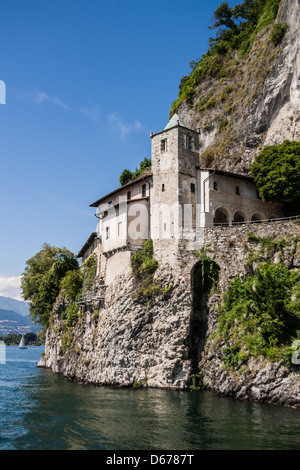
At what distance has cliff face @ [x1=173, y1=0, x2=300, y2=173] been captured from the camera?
41344 millimetres

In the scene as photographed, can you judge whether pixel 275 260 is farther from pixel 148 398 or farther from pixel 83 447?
pixel 83 447

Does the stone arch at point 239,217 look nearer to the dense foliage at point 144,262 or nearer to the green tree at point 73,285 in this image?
the dense foliage at point 144,262

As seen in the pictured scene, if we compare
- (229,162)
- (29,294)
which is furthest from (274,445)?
(29,294)

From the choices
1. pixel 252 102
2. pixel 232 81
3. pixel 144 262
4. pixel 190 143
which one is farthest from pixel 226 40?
pixel 144 262

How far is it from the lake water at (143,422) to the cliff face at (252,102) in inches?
1076

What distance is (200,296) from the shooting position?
34781 mm

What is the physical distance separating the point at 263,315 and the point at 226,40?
49.0 metres

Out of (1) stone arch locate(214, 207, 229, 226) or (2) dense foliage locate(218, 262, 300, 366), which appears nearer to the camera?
(2) dense foliage locate(218, 262, 300, 366)

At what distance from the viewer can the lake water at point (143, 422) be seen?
17516 mm

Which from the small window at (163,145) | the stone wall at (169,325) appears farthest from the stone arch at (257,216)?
the small window at (163,145)

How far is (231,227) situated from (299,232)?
19.4 feet

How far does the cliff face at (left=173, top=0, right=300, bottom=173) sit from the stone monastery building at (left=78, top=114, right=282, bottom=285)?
630cm

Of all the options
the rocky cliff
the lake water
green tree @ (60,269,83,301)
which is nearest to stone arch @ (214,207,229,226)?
the rocky cliff

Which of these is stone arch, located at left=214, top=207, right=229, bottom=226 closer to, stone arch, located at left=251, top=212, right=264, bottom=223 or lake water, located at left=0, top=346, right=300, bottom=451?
stone arch, located at left=251, top=212, right=264, bottom=223
